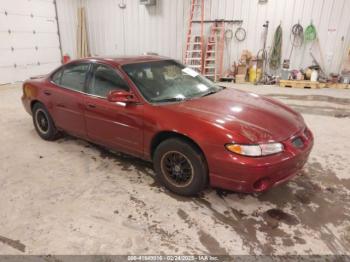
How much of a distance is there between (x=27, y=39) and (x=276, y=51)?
7726mm

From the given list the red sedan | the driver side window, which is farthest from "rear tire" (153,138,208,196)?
the driver side window

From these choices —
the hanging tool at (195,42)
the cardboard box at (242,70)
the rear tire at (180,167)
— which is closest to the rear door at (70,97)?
the rear tire at (180,167)

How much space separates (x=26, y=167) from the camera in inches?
122

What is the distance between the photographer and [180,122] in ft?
7.63

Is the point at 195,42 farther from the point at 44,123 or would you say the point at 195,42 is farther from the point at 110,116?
the point at 110,116

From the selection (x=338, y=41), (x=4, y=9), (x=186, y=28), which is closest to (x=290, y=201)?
(x=338, y=41)

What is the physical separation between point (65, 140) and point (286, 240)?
307 centimetres

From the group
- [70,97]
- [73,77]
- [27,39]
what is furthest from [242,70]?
[27,39]

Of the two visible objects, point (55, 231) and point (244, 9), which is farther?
point (244, 9)

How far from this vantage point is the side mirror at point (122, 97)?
99.4 inches

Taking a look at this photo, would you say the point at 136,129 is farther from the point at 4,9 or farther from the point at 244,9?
the point at 4,9

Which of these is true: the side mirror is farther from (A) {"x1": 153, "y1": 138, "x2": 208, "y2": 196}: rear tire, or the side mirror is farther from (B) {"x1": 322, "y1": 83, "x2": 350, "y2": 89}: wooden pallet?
(B) {"x1": 322, "y1": 83, "x2": 350, "y2": 89}: wooden pallet

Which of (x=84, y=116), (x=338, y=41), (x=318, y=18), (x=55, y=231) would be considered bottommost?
(x=55, y=231)

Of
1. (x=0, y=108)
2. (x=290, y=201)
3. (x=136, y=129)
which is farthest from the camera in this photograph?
(x=0, y=108)
